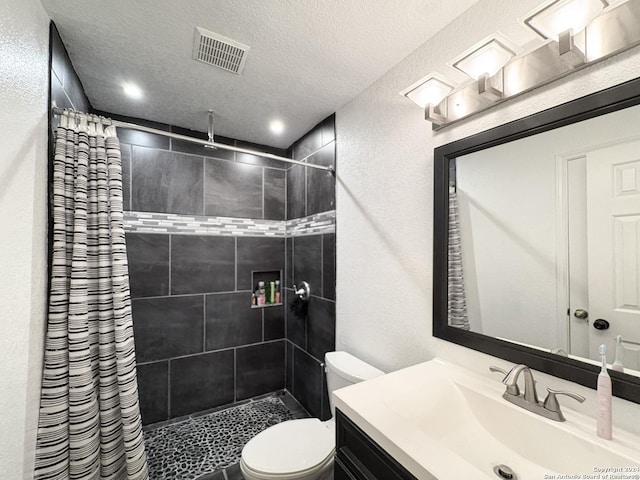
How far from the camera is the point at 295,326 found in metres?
2.46

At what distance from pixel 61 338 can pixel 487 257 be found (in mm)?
1800

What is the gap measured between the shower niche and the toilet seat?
44.7 inches

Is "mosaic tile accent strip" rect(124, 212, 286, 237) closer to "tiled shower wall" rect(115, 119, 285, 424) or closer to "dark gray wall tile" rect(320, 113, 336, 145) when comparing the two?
"tiled shower wall" rect(115, 119, 285, 424)

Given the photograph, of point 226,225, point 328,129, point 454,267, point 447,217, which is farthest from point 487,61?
point 226,225

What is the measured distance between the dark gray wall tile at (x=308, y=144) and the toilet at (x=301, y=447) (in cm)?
157

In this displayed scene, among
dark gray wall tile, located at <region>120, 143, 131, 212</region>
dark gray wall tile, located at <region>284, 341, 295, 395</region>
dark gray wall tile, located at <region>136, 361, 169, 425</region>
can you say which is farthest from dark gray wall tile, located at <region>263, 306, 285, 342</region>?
dark gray wall tile, located at <region>120, 143, 131, 212</region>

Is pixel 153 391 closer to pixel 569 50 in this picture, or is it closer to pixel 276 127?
pixel 276 127

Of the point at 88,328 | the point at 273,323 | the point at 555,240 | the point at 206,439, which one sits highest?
the point at 555,240

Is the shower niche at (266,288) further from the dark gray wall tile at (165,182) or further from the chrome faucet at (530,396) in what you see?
the chrome faucet at (530,396)

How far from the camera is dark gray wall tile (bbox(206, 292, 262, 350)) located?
230 cm

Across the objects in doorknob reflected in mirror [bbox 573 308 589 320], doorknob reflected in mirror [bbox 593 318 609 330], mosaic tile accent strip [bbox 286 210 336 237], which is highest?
mosaic tile accent strip [bbox 286 210 336 237]

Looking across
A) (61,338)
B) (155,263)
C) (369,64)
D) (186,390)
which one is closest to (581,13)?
(369,64)

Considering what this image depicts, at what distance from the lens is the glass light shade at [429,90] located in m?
1.11

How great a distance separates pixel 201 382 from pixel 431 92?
2533 millimetres
